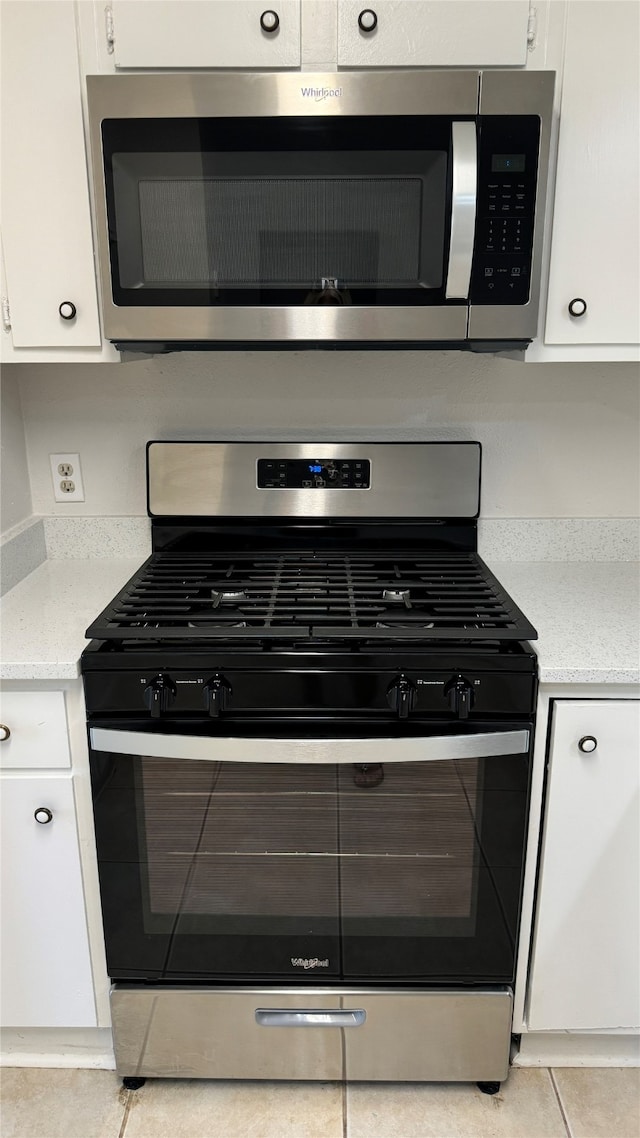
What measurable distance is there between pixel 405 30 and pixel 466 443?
30.2 inches

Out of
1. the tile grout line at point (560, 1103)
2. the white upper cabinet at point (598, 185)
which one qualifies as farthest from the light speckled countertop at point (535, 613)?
the tile grout line at point (560, 1103)

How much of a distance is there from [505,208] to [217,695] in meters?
0.94

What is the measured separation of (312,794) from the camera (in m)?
1.42

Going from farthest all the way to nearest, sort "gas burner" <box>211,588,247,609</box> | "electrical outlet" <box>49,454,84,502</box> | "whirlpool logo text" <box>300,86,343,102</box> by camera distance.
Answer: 1. "electrical outlet" <box>49,454,84,502</box>
2. "gas burner" <box>211,588,247,609</box>
3. "whirlpool logo text" <box>300,86,343,102</box>

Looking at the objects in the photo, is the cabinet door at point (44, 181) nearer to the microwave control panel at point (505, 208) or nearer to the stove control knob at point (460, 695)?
the microwave control panel at point (505, 208)

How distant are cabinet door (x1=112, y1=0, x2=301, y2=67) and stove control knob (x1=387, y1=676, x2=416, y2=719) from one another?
1.04 meters

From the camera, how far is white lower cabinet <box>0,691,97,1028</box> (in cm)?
144

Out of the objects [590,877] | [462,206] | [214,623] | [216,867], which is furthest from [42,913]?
[462,206]

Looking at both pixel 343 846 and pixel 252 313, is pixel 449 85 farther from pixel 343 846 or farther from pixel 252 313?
pixel 343 846

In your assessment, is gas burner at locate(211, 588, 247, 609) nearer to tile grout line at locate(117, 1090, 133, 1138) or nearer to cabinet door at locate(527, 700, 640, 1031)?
cabinet door at locate(527, 700, 640, 1031)

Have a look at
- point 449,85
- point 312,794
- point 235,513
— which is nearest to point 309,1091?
point 312,794

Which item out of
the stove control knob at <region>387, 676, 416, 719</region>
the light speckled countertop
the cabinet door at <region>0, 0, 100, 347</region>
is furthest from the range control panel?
the stove control knob at <region>387, 676, 416, 719</region>

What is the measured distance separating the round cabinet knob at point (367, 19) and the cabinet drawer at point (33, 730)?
1.21 m

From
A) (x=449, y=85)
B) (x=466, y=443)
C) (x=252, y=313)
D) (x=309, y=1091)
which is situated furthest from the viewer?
(x=466, y=443)
